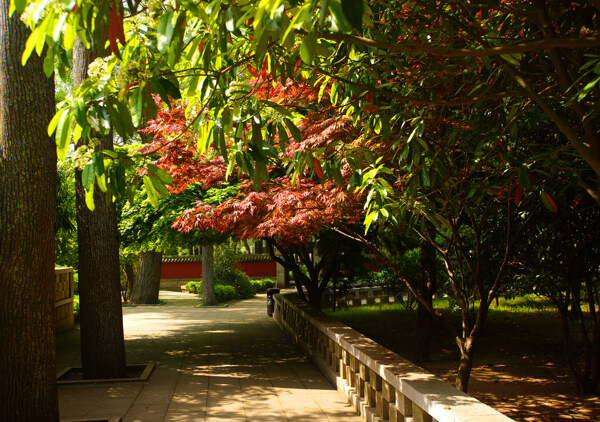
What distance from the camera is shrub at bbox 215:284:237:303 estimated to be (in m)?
28.8

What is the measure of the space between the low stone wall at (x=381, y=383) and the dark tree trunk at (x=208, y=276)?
51.4 ft

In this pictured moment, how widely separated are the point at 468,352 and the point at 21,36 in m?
6.14

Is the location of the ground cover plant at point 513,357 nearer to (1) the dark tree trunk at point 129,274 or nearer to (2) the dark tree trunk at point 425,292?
(2) the dark tree trunk at point 425,292

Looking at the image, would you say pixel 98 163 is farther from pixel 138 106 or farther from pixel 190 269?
pixel 190 269

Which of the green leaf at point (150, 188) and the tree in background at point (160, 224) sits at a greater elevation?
the tree in background at point (160, 224)

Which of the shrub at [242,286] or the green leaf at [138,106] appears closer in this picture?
the green leaf at [138,106]

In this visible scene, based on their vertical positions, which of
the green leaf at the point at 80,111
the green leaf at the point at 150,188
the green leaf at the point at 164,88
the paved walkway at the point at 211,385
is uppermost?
the green leaf at the point at 164,88

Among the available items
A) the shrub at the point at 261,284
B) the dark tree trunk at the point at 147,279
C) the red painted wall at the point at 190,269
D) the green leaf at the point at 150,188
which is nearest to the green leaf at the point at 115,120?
the green leaf at the point at 150,188

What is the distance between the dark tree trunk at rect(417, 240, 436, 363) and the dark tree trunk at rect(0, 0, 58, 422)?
6421mm

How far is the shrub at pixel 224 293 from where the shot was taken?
28797 mm

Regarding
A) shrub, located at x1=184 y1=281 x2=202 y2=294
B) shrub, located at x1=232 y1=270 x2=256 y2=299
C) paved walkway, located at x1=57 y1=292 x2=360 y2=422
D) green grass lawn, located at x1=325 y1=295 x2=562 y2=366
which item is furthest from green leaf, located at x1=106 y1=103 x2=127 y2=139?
shrub, located at x1=184 y1=281 x2=202 y2=294

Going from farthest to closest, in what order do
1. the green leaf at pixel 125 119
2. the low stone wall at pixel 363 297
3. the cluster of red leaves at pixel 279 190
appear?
1. the low stone wall at pixel 363 297
2. the cluster of red leaves at pixel 279 190
3. the green leaf at pixel 125 119

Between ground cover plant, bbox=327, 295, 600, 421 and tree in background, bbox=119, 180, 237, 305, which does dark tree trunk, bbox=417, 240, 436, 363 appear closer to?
ground cover plant, bbox=327, 295, 600, 421

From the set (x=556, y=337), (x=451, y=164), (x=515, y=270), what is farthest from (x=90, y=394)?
(x=556, y=337)
